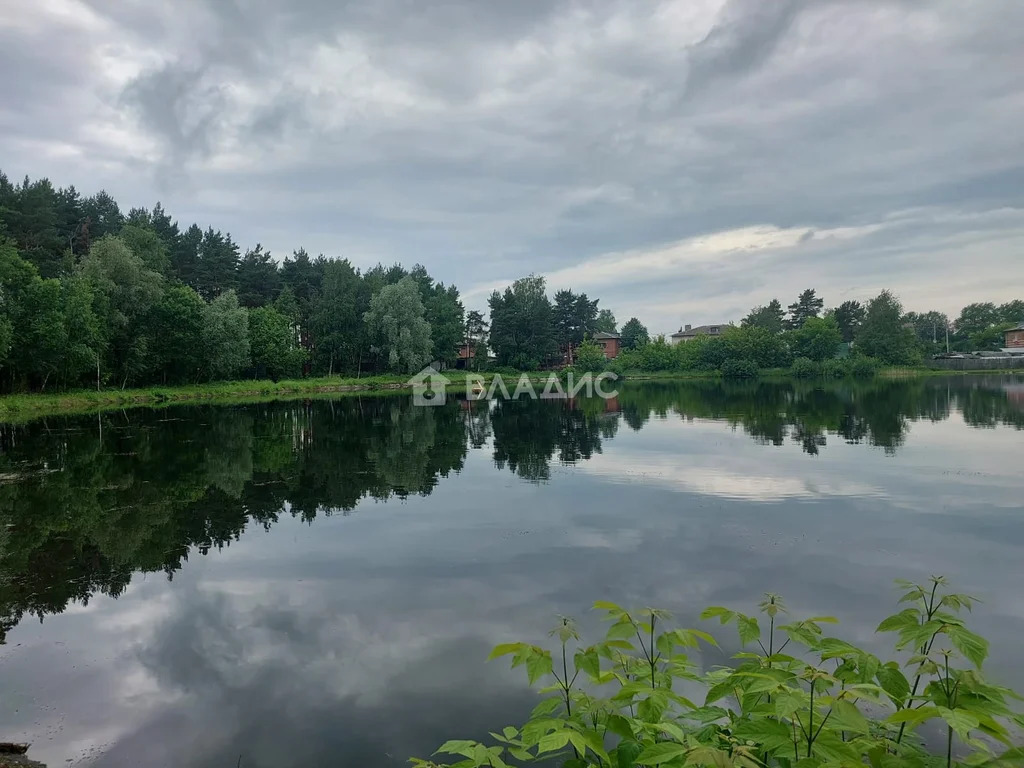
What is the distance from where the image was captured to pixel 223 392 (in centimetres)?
5359

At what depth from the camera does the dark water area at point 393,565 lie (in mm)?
5676

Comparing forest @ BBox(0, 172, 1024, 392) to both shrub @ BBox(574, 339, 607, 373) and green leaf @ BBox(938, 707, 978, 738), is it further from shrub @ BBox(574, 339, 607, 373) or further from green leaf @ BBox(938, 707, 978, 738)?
green leaf @ BBox(938, 707, 978, 738)

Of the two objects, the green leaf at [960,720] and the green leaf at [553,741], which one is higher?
the green leaf at [960,720]

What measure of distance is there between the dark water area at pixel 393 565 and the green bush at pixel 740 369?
61583 millimetres

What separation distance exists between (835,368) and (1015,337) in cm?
4250

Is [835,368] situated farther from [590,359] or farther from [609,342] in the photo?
[609,342]

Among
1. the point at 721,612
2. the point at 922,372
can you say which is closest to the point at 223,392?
the point at 721,612

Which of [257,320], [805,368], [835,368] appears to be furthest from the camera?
[805,368]

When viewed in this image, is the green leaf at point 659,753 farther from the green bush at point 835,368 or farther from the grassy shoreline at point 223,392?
the green bush at point 835,368

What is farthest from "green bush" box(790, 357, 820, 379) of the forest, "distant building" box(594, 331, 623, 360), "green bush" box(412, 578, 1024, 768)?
"green bush" box(412, 578, 1024, 768)

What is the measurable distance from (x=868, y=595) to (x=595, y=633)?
364cm

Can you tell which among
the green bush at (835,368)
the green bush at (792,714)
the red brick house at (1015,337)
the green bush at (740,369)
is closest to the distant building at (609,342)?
the green bush at (740,369)

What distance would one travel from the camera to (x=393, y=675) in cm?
627

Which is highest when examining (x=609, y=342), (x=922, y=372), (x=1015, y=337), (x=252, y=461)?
(x=609, y=342)
